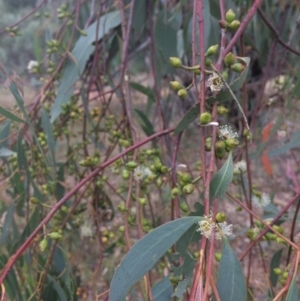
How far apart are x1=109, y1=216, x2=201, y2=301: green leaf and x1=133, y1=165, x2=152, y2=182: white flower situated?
0.27 metres

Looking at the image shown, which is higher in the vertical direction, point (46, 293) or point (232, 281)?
point (232, 281)

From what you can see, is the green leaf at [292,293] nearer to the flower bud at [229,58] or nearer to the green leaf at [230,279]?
the green leaf at [230,279]

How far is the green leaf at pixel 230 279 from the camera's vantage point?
20.7 inches

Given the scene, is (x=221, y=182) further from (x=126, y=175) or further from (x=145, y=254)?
(x=126, y=175)

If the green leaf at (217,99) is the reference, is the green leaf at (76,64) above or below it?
below

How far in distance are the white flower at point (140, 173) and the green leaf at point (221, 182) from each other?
0.26 m

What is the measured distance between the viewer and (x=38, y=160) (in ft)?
3.54

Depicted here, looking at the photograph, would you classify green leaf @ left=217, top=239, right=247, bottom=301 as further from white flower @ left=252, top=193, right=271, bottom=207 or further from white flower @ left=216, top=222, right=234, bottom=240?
white flower @ left=252, top=193, right=271, bottom=207

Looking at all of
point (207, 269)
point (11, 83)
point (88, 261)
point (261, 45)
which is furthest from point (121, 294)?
point (88, 261)

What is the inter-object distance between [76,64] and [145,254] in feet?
1.97

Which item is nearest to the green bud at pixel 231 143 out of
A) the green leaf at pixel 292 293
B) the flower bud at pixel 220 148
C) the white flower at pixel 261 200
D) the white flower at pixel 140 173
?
the flower bud at pixel 220 148

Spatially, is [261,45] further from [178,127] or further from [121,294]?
[121,294]

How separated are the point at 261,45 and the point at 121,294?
4.90 feet

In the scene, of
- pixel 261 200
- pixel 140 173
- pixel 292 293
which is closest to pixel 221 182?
pixel 292 293
